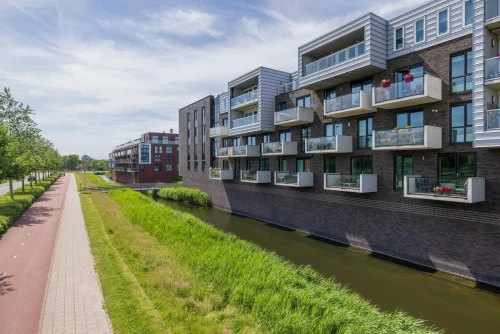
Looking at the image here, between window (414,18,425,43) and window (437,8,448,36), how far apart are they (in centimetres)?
63

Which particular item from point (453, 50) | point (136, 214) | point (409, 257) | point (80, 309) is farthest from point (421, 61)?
point (136, 214)

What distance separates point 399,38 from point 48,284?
16.9 meters

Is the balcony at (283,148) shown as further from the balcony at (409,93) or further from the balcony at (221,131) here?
the balcony at (221,131)

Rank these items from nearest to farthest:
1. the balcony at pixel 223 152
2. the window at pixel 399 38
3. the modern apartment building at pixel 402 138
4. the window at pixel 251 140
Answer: the modern apartment building at pixel 402 138, the window at pixel 399 38, the window at pixel 251 140, the balcony at pixel 223 152

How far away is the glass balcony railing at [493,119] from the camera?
991cm

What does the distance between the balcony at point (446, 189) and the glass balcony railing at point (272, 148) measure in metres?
8.93

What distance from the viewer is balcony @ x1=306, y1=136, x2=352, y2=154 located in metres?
15.6

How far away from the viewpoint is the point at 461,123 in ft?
38.3

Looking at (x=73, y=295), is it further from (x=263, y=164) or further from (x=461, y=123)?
(x=263, y=164)

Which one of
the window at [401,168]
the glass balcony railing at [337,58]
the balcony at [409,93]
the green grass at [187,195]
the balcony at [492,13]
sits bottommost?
the green grass at [187,195]

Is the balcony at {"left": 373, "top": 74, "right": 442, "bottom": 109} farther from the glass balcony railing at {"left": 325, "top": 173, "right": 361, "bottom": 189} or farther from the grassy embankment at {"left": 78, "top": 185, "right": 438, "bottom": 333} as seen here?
the grassy embankment at {"left": 78, "top": 185, "right": 438, "bottom": 333}

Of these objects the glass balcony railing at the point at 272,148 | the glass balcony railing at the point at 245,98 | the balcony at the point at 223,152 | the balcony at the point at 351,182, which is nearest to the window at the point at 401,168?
the balcony at the point at 351,182

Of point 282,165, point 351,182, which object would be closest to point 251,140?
point 282,165

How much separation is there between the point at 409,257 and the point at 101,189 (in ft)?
110
